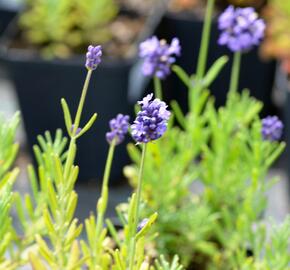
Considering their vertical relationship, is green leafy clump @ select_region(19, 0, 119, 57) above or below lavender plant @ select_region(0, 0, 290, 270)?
above

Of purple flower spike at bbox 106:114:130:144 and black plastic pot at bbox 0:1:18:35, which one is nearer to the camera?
purple flower spike at bbox 106:114:130:144

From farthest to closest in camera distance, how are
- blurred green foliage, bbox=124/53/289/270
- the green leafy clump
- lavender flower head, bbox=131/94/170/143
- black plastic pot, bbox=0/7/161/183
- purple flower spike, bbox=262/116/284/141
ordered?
1. the green leafy clump
2. black plastic pot, bbox=0/7/161/183
3. blurred green foliage, bbox=124/53/289/270
4. purple flower spike, bbox=262/116/284/141
5. lavender flower head, bbox=131/94/170/143

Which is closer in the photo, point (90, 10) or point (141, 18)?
point (90, 10)

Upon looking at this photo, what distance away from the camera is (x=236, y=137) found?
114 cm

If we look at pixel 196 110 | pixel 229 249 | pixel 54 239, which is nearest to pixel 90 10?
pixel 196 110

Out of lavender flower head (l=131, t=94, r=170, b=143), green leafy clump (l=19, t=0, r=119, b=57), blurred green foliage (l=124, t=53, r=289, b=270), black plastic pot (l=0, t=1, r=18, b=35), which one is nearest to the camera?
lavender flower head (l=131, t=94, r=170, b=143)

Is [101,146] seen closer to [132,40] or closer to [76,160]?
[76,160]

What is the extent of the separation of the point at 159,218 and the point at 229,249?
126 mm

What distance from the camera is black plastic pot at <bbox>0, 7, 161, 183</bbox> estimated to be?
166cm

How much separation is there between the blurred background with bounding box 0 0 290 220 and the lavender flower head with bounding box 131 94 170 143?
0.94 m

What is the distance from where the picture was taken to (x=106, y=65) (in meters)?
1.64

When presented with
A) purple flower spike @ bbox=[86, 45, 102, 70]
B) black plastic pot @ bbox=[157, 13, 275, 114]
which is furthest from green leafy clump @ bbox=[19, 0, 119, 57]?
purple flower spike @ bbox=[86, 45, 102, 70]

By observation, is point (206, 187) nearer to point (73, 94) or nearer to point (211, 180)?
point (211, 180)

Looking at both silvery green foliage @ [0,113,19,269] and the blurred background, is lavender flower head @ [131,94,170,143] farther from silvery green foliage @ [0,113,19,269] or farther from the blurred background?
the blurred background
